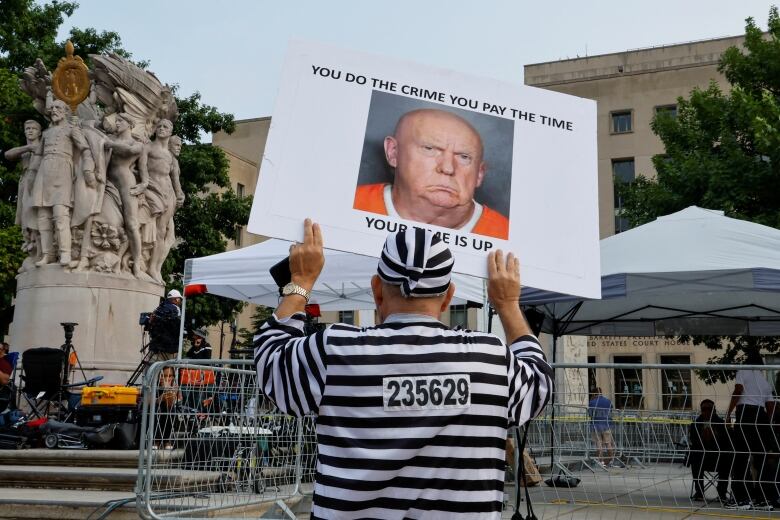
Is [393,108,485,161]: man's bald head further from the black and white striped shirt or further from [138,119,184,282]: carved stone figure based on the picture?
[138,119,184,282]: carved stone figure

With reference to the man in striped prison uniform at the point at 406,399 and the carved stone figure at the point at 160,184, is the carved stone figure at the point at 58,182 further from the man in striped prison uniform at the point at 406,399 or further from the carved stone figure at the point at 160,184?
the man in striped prison uniform at the point at 406,399

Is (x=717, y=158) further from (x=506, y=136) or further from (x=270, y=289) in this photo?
(x=506, y=136)

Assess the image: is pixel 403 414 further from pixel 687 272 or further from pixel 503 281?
pixel 687 272

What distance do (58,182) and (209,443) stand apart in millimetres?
11868

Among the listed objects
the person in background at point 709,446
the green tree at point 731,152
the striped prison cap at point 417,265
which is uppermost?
the green tree at point 731,152

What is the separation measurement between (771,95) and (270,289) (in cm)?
1529

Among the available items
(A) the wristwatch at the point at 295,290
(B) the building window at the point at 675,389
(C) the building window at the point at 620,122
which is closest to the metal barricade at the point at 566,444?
(B) the building window at the point at 675,389

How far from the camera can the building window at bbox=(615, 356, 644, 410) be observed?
603 cm

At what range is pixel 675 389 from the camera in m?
6.13

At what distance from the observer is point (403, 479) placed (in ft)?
8.00

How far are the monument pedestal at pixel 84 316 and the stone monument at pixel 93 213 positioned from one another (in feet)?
0.06

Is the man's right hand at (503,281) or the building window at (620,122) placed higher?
the building window at (620,122)

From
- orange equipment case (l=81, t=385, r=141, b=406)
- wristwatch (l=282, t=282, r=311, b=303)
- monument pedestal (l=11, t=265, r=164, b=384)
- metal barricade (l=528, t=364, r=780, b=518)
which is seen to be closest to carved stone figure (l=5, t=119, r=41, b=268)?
monument pedestal (l=11, t=265, r=164, b=384)

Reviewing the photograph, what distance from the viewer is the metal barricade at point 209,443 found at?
591cm
